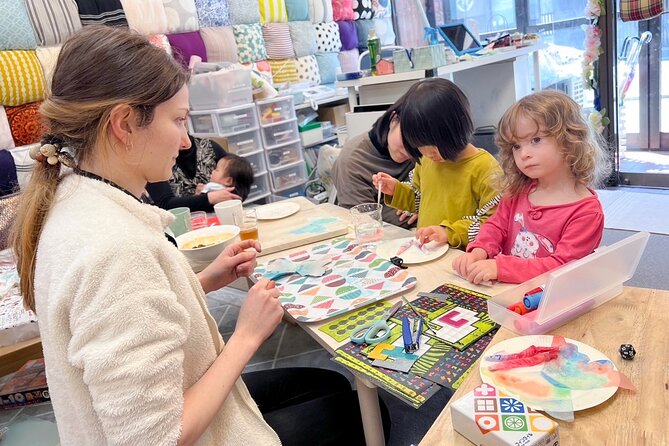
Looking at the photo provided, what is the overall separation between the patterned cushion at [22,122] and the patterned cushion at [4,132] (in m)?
0.03

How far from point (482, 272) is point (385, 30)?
4580 millimetres

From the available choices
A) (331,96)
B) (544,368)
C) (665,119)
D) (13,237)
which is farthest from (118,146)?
(665,119)

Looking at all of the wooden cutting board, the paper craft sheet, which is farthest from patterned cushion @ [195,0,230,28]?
the paper craft sheet

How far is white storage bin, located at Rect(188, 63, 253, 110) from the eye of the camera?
3.32 meters

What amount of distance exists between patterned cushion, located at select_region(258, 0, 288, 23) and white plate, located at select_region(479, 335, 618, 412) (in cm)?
384

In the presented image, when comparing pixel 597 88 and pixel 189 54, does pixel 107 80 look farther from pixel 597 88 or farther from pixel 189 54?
pixel 597 88

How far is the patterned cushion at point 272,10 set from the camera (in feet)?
13.2

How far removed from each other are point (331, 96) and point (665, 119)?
102 inches

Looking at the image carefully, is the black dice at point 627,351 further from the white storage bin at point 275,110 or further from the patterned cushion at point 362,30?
the patterned cushion at point 362,30

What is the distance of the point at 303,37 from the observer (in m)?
4.33

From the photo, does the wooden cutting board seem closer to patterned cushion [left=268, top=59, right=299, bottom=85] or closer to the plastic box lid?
the plastic box lid

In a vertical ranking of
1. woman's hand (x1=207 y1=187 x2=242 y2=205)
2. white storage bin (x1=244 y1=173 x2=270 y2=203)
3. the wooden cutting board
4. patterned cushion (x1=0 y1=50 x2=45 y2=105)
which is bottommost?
white storage bin (x1=244 y1=173 x2=270 y2=203)

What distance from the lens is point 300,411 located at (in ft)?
3.98

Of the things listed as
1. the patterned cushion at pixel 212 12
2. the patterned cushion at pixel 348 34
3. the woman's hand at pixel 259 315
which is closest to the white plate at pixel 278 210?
the woman's hand at pixel 259 315
